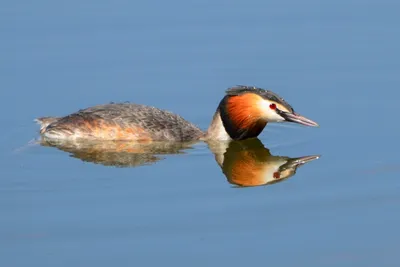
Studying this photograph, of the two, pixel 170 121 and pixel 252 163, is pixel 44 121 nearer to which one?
pixel 170 121

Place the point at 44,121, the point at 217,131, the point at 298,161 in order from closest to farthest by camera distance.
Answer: the point at 298,161, the point at 44,121, the point at 217,131

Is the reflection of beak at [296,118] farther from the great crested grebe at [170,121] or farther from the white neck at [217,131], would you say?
the white neck at [217,131]

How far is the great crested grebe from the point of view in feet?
41.5

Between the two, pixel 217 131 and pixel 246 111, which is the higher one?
pixel 246 111

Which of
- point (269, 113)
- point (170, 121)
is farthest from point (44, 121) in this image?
point (269, 113)

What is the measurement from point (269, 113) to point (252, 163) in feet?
2.72

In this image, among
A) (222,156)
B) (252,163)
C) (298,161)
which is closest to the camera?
(298,161)

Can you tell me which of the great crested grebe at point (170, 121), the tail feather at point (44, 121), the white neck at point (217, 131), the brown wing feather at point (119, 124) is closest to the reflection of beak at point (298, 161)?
the great crested grebe at point (170, 121)

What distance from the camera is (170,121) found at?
12.9 meters

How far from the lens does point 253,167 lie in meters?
12.1

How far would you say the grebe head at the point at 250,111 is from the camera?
42.0 ft

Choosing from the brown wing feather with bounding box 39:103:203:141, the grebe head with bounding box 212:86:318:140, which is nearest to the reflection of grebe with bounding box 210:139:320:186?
the grebe head with bounding box 212:86:318:140

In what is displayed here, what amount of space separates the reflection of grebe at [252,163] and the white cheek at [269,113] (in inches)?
13.5

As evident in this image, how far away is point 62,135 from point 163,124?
45.2 inches
